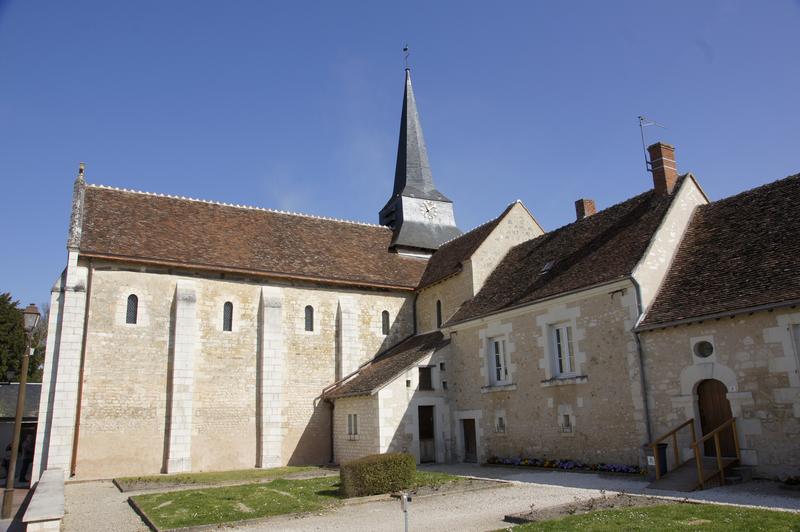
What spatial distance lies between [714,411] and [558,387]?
162 inches

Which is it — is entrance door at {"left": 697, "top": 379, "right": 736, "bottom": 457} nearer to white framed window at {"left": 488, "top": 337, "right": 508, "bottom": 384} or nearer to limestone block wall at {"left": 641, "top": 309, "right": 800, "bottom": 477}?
limestone block wall at {"left": 641, "top": 309, "right": 800, "bottom": 477}

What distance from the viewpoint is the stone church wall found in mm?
18062

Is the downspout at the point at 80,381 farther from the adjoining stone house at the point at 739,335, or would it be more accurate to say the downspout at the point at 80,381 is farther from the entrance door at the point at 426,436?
the adjoining stone house at the point at 739,335

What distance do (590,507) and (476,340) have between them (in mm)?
9925

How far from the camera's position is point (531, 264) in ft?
64.5

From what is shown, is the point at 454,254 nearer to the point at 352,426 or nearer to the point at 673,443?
the point at 352,426

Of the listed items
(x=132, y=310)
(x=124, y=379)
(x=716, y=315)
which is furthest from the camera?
(x=132, y=310)

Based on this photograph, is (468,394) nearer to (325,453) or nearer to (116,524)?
(325,453)

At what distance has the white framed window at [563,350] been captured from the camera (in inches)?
632

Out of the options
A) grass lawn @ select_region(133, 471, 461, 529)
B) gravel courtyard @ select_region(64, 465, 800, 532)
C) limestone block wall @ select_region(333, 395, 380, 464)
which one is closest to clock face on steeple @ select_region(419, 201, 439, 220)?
limestone block wall @ select_region(333, 395, 380, 464)

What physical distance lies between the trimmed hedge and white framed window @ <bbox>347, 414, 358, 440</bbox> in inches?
273

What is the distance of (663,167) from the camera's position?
55.3 ft

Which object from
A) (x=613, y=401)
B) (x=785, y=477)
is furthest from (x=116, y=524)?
(x=785, y=477)

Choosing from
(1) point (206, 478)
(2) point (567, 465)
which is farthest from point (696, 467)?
Result: (1) point (206, 478)
